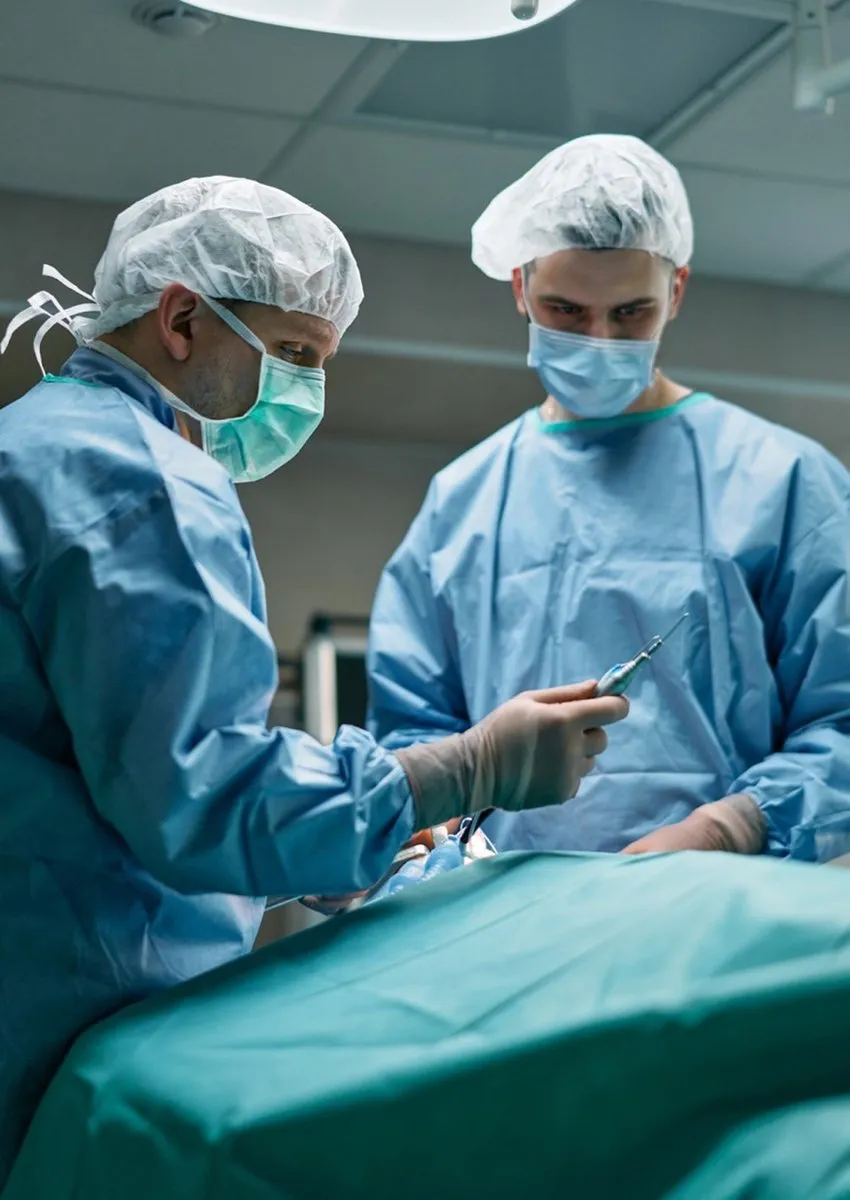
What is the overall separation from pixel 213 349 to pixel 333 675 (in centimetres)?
377

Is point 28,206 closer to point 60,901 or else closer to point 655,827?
point 655,827

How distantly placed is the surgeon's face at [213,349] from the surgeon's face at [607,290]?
613 millimetres

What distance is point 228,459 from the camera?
1663mm

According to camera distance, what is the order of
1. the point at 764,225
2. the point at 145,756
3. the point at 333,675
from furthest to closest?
the point at 333,675
the point at 764,225
the point at 145,756

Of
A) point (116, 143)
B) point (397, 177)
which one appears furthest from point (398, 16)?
point (397, 177)

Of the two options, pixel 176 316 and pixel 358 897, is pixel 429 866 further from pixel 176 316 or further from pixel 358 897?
pixel 176 316

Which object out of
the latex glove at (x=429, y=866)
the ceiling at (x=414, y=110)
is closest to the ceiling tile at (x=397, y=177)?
the ceiling at (x=414, y=110)

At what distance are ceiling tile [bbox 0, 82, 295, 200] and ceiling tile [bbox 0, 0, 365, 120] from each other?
78 mm

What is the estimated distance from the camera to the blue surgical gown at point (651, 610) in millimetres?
1932

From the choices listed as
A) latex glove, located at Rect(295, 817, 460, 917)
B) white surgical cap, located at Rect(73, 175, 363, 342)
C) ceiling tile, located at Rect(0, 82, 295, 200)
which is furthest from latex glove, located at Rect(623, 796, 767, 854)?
ceiling tile, located at Rect(0, 82, 295, 200)

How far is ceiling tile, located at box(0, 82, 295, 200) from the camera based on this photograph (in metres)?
3.43

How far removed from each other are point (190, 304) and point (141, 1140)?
2.52ft

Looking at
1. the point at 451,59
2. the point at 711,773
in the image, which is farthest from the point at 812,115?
the point at 711,773

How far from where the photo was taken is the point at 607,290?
2.11 m
